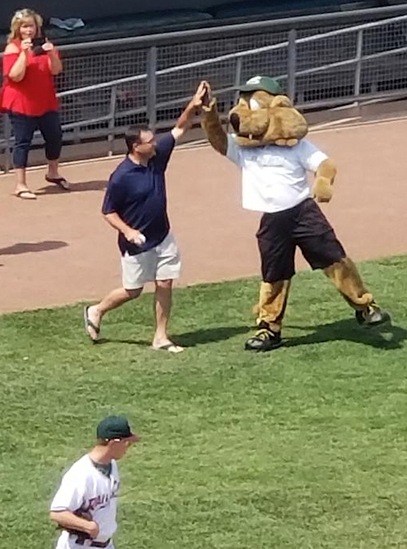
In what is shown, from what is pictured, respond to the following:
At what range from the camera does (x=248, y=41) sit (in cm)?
1817

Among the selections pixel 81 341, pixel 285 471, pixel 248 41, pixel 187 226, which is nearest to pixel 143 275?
pixel 81 341

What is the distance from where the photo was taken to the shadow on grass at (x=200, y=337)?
475 inches

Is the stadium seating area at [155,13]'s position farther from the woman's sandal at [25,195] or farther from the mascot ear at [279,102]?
the mascot ear at [279,102]

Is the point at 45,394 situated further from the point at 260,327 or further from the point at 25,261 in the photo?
the point at 25,261

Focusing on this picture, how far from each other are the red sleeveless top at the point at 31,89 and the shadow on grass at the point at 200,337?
3994mm

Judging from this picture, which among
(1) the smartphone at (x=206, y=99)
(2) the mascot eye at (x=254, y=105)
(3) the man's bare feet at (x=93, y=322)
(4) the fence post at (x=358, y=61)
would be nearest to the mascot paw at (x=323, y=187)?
(2) the mascot eye at (x=254, y=105)

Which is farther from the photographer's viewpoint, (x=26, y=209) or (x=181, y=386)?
(x=26, y=209)

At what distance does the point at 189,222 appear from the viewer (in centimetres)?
1507

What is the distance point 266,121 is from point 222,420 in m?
2.18

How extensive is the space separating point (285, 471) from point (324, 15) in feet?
31.0

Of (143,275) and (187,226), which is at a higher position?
(143,275)

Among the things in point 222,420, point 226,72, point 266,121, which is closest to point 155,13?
point 226,72

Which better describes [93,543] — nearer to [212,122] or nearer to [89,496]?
[89,496]

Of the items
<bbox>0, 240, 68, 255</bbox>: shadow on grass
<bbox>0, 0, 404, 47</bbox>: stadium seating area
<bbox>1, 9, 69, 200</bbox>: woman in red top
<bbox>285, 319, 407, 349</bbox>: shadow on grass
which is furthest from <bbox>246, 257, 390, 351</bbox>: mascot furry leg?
<bbox>0, 0, 404, 47</bbox>: stadium seating area
